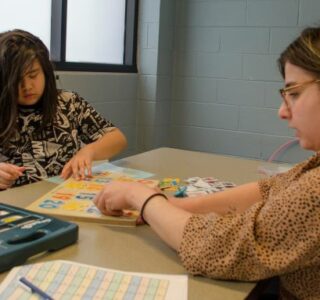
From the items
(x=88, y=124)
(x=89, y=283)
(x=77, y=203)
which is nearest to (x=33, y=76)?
(x=88, y=124)

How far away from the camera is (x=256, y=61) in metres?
3.04

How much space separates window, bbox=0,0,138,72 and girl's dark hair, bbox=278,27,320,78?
1.82 meters

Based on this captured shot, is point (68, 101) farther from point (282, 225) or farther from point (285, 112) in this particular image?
point (282, 225)

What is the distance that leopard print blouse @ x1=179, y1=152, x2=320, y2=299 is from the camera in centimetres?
73

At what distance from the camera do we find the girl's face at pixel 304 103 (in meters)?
0.81

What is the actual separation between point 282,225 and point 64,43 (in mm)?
2178

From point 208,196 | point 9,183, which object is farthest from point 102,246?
point 9,183

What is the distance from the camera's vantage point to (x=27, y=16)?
2.42 meters

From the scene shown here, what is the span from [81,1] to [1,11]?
2.16 ft

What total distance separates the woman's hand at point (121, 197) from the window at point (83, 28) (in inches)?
61.3

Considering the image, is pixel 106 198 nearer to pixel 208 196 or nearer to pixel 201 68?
pixel 208 196

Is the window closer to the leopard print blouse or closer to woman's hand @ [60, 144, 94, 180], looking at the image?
woman's hand @ [60, 144, 94, 180]

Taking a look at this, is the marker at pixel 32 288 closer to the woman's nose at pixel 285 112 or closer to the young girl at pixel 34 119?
the woman's nose at pixel 285 112

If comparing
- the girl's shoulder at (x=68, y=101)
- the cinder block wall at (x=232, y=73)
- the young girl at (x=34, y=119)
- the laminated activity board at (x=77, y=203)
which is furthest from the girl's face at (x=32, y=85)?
the cinder block wall at (x=232, y=73)
